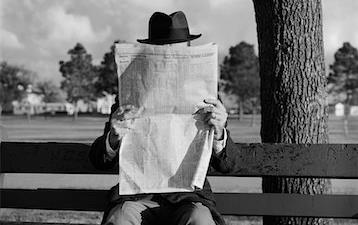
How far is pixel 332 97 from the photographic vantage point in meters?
82.6

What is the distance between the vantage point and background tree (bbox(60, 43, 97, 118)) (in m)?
74.3

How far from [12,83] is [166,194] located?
89.1m

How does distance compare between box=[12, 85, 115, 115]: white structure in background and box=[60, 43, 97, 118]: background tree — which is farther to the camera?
box=[12, 85, 115, 115]: white structure in background

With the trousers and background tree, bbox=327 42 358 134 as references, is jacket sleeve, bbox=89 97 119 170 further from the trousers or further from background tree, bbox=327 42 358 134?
background tree, bbox=327 42 358 134

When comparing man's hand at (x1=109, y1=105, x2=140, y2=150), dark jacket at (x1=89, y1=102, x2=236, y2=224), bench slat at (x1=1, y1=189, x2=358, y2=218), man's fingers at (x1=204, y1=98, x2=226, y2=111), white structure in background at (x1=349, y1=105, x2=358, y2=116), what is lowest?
white structure in background at (x1=349, y1=105, x2=358, y2=116)

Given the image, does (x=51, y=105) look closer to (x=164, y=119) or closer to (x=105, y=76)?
(x=105, y=76)

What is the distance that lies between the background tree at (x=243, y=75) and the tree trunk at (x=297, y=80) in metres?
64.0

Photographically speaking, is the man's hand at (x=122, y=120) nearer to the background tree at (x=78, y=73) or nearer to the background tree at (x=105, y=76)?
the background tree at (x=105, y=76)

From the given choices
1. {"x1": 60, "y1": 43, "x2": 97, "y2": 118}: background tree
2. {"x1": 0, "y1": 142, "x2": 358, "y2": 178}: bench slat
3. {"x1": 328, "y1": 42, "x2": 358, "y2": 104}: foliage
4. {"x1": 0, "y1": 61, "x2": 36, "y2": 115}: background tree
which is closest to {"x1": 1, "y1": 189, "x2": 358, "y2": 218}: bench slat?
{"x1": 0, "y1": 142, "x2": 358, "y2": 178}: bench slat

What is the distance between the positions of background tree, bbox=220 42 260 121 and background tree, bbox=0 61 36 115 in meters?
33.0

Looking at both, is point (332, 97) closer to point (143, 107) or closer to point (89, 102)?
point (89, 102)

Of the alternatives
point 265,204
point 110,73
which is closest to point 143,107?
point 265,204

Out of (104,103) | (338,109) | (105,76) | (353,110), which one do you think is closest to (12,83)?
(104,103)

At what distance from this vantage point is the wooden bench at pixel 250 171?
3680 millimetres
